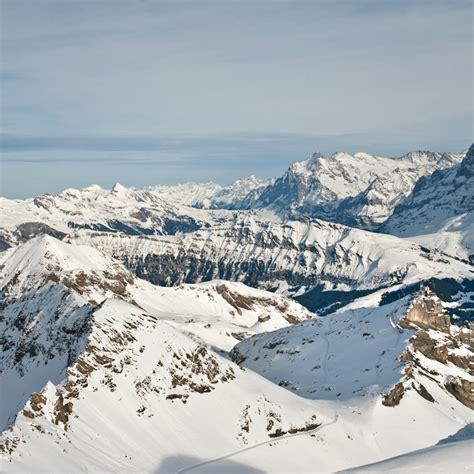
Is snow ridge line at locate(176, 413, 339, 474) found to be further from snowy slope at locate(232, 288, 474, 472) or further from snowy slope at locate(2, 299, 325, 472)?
snowy slope at locate(232, 288, 474, 472)

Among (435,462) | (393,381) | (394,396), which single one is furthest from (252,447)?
(435,462)

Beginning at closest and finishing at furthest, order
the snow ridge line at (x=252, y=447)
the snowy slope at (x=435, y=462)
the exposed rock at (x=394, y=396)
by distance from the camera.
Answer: the snowy slope at (x=435, y=462), the snow ridge line at (x=252, y=447), the exposed rock at (x=394, y=396)

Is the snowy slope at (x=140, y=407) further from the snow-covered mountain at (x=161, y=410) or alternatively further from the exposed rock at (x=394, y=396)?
the exposed rock at (x=394, y=396)

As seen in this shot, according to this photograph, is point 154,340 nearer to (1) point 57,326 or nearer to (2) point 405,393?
(1) point 57,326

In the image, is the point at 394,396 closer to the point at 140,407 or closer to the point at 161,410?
the point at 161,410

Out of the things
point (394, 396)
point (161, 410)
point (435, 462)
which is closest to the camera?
point (435, 462)

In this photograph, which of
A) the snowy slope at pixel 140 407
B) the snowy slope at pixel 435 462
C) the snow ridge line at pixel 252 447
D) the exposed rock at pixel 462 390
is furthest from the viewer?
the exposed rock at pixel 462 390

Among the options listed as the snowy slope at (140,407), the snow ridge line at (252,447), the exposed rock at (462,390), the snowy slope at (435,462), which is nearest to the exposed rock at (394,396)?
the snow ridge line at (252,447)

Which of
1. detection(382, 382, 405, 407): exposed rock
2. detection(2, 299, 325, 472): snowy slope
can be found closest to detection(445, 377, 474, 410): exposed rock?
detection(382, 382, 405, 407): exposed rock

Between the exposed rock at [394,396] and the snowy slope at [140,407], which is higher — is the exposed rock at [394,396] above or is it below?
below

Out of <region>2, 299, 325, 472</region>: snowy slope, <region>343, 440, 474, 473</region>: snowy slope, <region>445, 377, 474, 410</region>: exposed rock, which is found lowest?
<region>445, 377, 474, 410</region>: exposed rock

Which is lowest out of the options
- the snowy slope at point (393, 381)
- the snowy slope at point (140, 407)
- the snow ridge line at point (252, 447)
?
the snowy slope at point (393, 381)

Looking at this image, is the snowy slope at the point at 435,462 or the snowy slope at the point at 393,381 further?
the snowy slope at the point at 393,381

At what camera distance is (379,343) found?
18838cm
